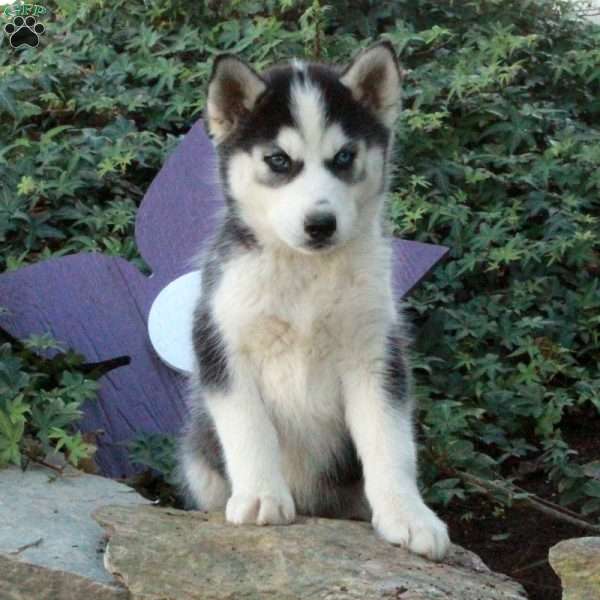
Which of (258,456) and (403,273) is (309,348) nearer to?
(258,456)

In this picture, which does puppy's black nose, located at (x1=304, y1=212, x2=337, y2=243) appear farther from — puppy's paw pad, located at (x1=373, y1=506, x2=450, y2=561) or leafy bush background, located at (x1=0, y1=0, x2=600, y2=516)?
leafy bush background, located at (x1=0, y1=0, x2=600, y2=516)

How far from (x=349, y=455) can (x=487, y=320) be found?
6.70 feet

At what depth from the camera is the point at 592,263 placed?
6582 mm

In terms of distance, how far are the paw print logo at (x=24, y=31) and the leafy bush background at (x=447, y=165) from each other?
4.0 inches

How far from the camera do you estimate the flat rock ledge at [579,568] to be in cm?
351

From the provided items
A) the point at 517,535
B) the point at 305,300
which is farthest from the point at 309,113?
the point at 517,535

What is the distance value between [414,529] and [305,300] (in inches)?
33.7

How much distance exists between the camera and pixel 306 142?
3.95 metres

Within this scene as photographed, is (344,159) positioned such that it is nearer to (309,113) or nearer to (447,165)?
(309,113)

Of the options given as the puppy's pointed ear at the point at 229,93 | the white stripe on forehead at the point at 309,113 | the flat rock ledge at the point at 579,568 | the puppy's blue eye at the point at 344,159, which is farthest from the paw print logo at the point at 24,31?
the flat rock ledge at the point at 579,568

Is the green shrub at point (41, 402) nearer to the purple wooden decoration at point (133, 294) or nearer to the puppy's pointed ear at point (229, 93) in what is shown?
the purple wooden decoration at point (133, 294)

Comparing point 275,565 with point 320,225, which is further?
point 320,225

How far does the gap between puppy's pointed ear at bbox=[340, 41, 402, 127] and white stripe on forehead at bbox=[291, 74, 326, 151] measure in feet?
0.72

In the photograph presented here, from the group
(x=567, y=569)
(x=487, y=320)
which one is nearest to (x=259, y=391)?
(x=567, y=569)
